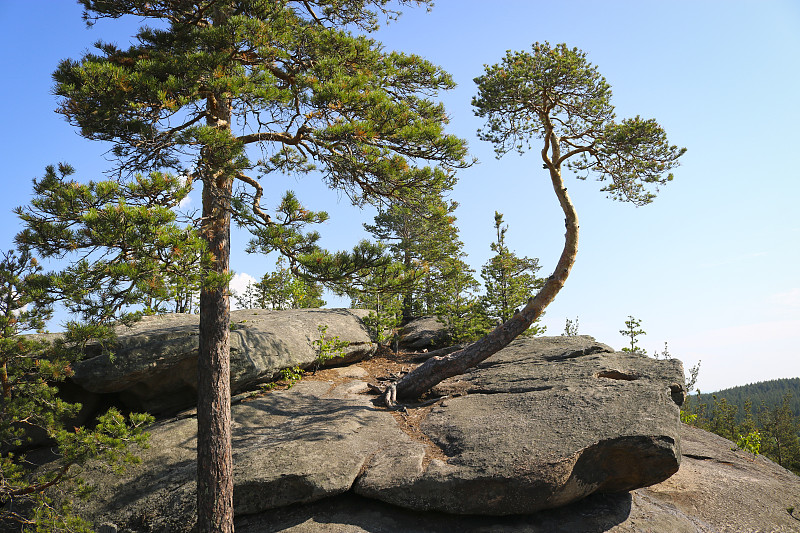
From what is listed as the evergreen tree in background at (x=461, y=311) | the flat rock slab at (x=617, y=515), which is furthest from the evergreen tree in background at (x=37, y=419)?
the evergreen tree in background at (x=461, y=311)

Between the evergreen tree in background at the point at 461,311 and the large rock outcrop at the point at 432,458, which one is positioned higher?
the evergreen tree in background at the point at 461,311

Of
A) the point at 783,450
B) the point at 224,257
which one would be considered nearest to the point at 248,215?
the point at 224,257

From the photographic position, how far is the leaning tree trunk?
10.8m

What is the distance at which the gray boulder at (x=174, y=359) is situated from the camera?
895 centimetres

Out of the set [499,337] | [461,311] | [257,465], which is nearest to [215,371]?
[257,465]

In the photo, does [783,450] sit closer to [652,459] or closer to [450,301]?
[450,301]

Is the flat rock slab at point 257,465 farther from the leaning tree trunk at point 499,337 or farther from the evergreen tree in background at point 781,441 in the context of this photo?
the evergreen tree in background at point 781,441

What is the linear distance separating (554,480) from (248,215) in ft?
21.0

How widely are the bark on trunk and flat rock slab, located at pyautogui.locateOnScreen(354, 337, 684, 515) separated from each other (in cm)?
211

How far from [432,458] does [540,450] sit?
68.2 inches

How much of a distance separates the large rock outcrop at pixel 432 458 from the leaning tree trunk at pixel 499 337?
1.40 m

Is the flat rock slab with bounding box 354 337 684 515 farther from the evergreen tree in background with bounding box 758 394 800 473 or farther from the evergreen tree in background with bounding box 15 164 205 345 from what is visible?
the evergreen tree in background with bounding box 758 394 800 473

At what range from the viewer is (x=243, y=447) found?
26.0 ft

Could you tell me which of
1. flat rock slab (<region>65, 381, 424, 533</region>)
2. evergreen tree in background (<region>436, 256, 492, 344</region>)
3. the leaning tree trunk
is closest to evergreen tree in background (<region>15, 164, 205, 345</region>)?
flat rock slab (<region>65, 381, 424, 533</region>)
